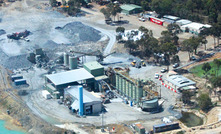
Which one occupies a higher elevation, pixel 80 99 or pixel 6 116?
pixel 80 99

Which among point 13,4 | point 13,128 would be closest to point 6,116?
point 13,128

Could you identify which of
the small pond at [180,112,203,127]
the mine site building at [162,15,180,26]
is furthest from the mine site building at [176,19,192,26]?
the small pond at [180,112,203,127]

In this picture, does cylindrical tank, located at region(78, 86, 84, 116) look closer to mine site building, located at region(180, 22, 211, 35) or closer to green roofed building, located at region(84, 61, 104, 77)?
green roofed building, located at region(84, 61, 104, 77)

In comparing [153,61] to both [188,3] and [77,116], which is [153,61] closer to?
[77,116]

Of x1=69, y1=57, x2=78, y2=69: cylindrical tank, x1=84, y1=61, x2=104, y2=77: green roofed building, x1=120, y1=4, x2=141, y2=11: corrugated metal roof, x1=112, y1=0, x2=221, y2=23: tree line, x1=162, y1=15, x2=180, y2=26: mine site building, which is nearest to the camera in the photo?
x1=84, y1=61, x2=104, y2=77: green roofed building

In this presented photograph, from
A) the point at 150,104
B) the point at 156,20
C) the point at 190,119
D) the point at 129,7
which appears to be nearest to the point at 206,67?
the point at 190,119
